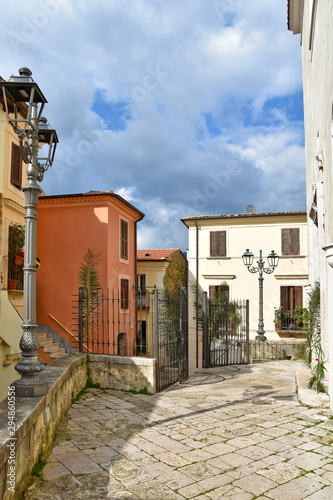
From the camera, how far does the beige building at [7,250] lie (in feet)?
36.1

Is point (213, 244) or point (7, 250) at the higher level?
point (213, 244)

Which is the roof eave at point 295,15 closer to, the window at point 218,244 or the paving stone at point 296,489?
the paving stone at point 296,489

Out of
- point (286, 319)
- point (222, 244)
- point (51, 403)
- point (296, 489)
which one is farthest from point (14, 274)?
point (286, 319)

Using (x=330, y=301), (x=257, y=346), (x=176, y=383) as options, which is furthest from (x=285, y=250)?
(x=330, y=301)

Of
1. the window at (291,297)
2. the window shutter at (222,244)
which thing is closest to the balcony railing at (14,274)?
the window shutter at (222,244)

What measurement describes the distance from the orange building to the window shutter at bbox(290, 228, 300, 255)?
1061 cm

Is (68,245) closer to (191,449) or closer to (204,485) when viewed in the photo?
(191,449)

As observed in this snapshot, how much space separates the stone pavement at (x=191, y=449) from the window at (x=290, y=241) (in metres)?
16.7

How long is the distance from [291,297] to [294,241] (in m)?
3.17

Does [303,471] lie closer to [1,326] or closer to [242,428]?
[242,428]

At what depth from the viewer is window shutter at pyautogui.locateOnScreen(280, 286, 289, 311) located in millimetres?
22828

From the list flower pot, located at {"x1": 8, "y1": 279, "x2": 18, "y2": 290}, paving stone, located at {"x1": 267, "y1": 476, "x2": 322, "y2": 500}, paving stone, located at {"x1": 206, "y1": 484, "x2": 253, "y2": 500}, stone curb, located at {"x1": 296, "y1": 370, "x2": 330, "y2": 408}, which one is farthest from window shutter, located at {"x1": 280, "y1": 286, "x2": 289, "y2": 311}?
paving stone, located at {"x1": 206, "y1": 484, "x2": 253, "y2": 500}

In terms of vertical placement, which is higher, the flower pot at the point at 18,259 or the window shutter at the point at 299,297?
the flower pot at the point at 18,259

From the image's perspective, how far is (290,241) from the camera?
76.4 ft
